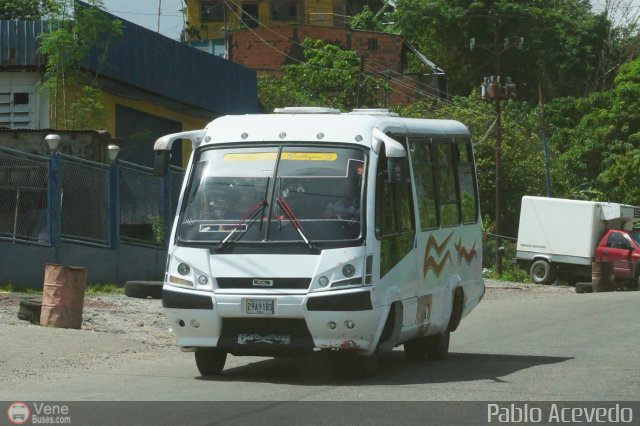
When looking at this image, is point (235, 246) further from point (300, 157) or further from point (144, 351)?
point (144, 351)

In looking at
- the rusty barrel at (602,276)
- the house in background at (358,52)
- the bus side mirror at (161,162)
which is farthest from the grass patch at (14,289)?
the house in background at (358,52)

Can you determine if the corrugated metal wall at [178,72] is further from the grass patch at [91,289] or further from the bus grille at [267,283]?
the bus grille at [267,283]

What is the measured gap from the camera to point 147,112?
3531cm

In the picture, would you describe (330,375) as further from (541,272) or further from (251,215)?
(541,272)

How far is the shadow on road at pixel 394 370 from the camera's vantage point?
1254 cm

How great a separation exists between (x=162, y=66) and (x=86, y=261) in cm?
1213

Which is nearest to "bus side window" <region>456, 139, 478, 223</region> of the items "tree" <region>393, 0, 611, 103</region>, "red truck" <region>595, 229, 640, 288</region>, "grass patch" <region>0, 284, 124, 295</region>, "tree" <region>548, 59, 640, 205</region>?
"grass patch" <region>0, 284, 124, 295</region>

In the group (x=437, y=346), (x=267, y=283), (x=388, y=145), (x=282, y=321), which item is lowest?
(x=437, y=346)

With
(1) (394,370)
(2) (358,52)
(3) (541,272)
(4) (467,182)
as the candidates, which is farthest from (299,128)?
(2) (358,52)

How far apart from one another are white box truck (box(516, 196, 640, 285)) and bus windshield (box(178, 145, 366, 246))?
3096cm

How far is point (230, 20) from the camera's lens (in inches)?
3039

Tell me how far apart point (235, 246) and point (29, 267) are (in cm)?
1066
